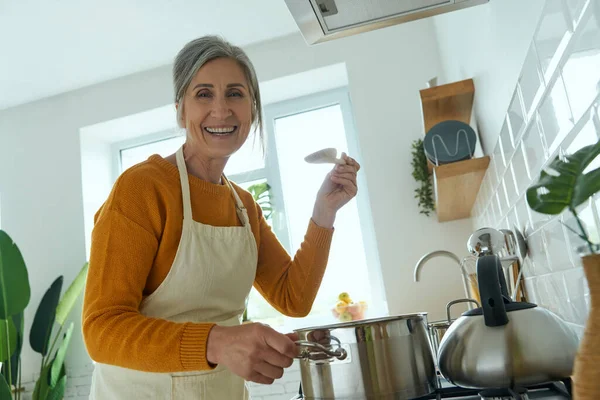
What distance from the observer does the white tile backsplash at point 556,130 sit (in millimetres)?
590

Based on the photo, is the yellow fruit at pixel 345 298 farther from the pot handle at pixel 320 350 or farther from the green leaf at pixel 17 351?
the pot handle at pixel 320 350

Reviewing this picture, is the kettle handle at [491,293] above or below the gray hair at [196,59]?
below

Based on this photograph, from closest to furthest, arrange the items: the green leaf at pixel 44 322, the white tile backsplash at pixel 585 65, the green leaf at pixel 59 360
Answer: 1. the white tile backsplash at pixel 585 65
2. the green leaf at pixel 59 360
3. the green leaf at pixel 44 322

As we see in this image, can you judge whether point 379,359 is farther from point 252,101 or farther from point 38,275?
point 38,275

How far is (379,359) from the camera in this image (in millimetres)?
743

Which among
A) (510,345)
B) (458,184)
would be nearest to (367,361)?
(510,345)

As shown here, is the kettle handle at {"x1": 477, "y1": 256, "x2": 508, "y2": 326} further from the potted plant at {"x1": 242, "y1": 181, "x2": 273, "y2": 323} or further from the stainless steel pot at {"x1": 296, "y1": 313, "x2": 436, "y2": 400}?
the potted plant at {"x1": 242, "y1": 181, "x2": 273, "y2": 323}

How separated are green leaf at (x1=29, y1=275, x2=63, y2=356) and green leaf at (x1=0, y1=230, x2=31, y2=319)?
0.45 metres

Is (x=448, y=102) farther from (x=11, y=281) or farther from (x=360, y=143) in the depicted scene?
(x=11, y=281)

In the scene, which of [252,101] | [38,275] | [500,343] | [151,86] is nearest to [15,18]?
[151,86]

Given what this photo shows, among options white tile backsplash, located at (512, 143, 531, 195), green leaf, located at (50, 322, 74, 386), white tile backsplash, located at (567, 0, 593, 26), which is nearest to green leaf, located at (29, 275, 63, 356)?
green leaf, located at (50, 322, 74, 386)

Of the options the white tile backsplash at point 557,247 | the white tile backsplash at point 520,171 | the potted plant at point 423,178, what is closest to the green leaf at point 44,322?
the potted plant at point 423,178

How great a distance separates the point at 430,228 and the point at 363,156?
533 mm

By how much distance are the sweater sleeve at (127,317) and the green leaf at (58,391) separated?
96.3 inches
